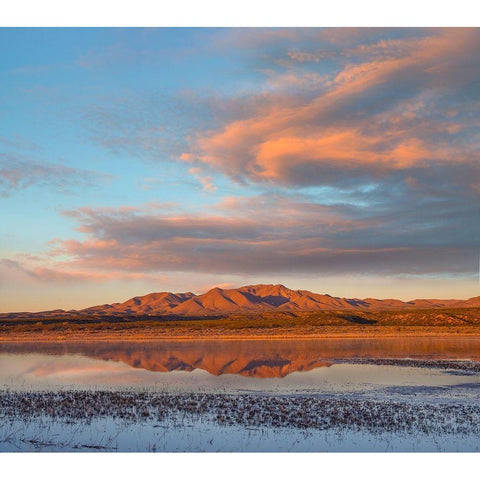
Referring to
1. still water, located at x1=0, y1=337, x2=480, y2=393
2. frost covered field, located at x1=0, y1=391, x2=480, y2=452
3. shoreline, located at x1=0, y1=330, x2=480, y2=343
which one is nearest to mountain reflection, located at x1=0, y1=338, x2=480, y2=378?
still water, located at x1=0, y1=337, x2=480, y2=393

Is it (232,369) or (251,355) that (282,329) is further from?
(232,369)

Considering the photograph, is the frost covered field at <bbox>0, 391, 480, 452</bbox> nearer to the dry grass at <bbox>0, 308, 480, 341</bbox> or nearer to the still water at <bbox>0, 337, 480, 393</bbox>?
the still water at <bbox>0, 337, 480, 393</bbox>

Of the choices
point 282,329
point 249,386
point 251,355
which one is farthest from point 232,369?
point 282,329

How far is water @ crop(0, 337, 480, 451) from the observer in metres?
18.8

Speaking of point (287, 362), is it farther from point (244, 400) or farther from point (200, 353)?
point (244, 400)

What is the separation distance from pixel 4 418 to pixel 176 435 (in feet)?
28.7

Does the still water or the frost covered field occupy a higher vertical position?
the frost covered field

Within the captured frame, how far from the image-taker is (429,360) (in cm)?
4466

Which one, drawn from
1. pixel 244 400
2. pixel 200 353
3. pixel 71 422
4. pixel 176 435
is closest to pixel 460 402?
pixel 244 400

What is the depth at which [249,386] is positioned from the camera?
3166cm

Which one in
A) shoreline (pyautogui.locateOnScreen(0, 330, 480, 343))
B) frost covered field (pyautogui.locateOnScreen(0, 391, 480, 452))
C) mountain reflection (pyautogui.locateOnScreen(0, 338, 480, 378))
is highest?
frost covered field (pyautogui.locateOnScreen(0, 391, 480, 452))

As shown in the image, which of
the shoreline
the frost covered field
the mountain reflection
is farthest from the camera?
the shoreline

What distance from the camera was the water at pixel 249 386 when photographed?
18750mm

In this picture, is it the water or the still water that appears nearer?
the water
